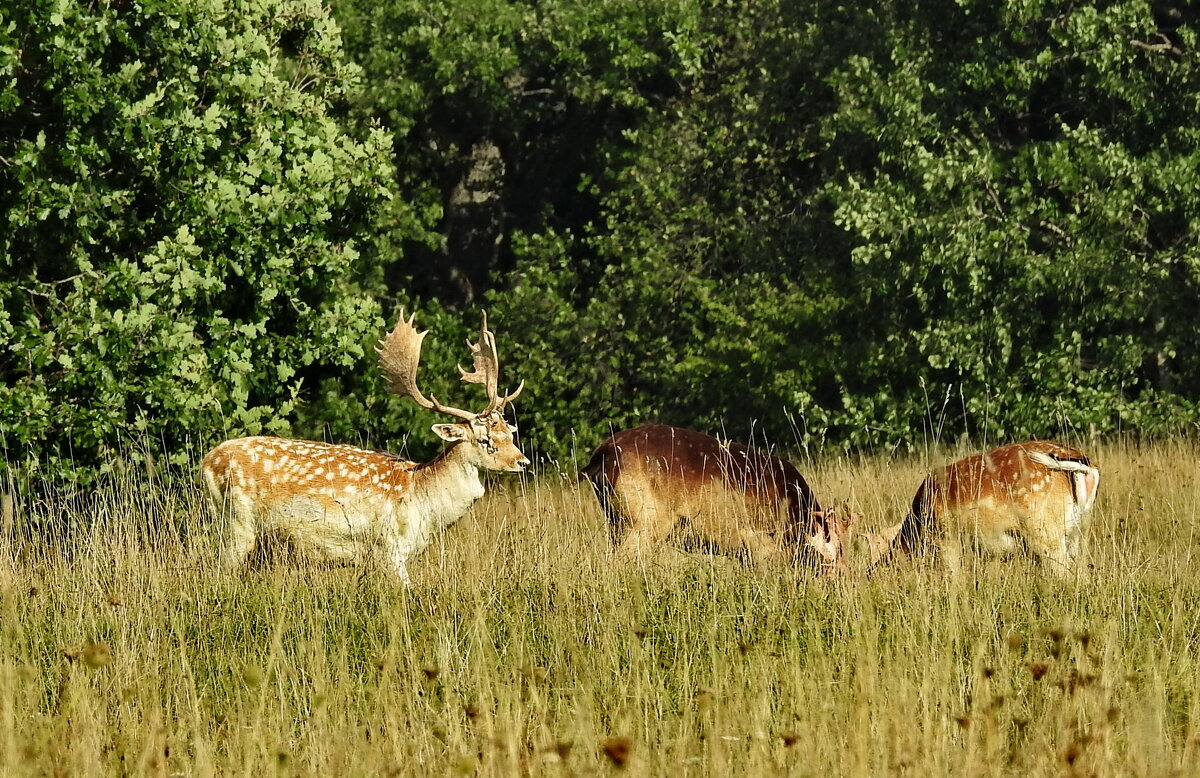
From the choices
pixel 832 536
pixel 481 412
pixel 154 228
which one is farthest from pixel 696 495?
pixel 154 228

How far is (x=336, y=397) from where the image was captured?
15.0 m

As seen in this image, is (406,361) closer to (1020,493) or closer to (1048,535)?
(1020,493)

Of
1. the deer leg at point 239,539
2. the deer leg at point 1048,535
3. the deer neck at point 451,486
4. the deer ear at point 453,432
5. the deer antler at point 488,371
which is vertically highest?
the deer antler at point 488,371

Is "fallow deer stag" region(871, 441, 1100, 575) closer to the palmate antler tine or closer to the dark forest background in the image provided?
the dark forest background

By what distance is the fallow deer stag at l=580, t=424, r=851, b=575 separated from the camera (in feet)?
26.9

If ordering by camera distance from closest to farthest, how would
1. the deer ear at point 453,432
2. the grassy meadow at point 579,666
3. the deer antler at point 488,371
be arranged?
the grassy meadow at point 579,666 → the deer ear at point 453,432 → the deer antler at point 488,371

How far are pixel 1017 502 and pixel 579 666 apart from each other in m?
3.47

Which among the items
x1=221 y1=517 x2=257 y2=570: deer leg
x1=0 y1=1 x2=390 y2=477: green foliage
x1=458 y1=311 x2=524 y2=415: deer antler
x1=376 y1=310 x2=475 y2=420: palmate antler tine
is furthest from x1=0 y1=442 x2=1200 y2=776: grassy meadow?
x1=0 y1=1 x2=390 y2=477: green foliage

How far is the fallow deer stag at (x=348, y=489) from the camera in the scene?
332 inches

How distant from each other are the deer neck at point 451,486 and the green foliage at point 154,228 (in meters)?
2.32

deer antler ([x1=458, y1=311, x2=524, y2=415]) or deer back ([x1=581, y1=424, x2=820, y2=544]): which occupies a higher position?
deer antler ([x1=458, y1=311, x2=524, y2=415])

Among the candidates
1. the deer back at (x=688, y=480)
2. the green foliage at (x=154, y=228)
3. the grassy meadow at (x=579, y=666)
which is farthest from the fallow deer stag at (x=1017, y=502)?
the green foliage at (x=154, y=228)

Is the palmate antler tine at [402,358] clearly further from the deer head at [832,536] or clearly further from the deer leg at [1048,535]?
the deer leg at [1048,535]

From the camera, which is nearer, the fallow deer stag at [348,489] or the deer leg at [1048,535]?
the deer leg at [1048,535]
